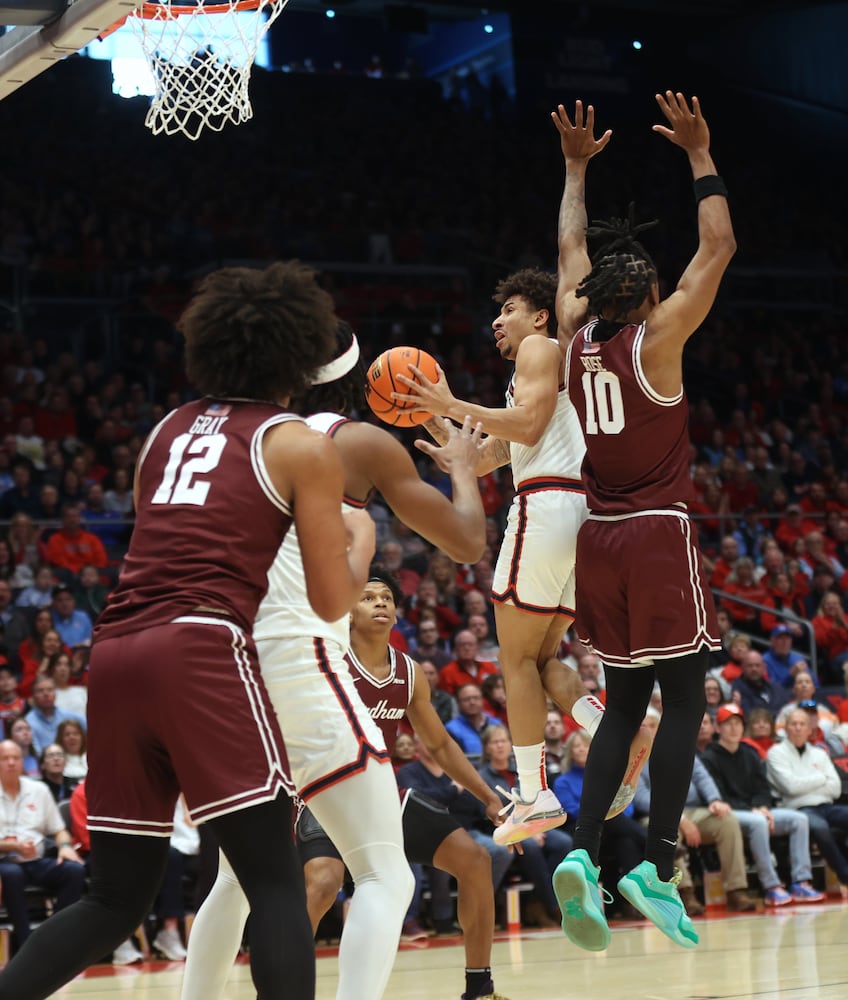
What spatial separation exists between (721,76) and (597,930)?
84.8 feet

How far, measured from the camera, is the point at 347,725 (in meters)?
4.26

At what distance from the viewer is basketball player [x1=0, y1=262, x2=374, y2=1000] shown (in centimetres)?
361

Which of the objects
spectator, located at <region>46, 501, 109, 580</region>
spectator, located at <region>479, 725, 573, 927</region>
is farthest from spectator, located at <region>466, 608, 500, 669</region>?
spectator, located at <region>46, 501, 109, 580</region>

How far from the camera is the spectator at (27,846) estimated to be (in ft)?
31.9

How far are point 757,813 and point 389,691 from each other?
626cm

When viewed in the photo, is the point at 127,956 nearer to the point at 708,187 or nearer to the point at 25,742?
the point at 25,742

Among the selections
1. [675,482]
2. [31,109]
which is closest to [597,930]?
[675,482]

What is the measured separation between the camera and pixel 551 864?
11.3 meters

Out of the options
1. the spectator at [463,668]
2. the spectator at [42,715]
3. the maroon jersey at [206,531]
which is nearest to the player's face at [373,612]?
the maroon jersey at [206,531]

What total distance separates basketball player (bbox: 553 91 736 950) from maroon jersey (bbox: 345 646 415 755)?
4.34ft

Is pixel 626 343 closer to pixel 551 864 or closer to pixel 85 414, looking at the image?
pixel 551 864

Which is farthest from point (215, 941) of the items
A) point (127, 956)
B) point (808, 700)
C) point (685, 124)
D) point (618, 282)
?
point (808, 700)

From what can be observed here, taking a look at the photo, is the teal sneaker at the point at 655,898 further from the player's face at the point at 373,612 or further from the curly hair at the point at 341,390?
the curly hair at the point at 341,390

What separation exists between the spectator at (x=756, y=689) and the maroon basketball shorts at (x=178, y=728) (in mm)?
10283
